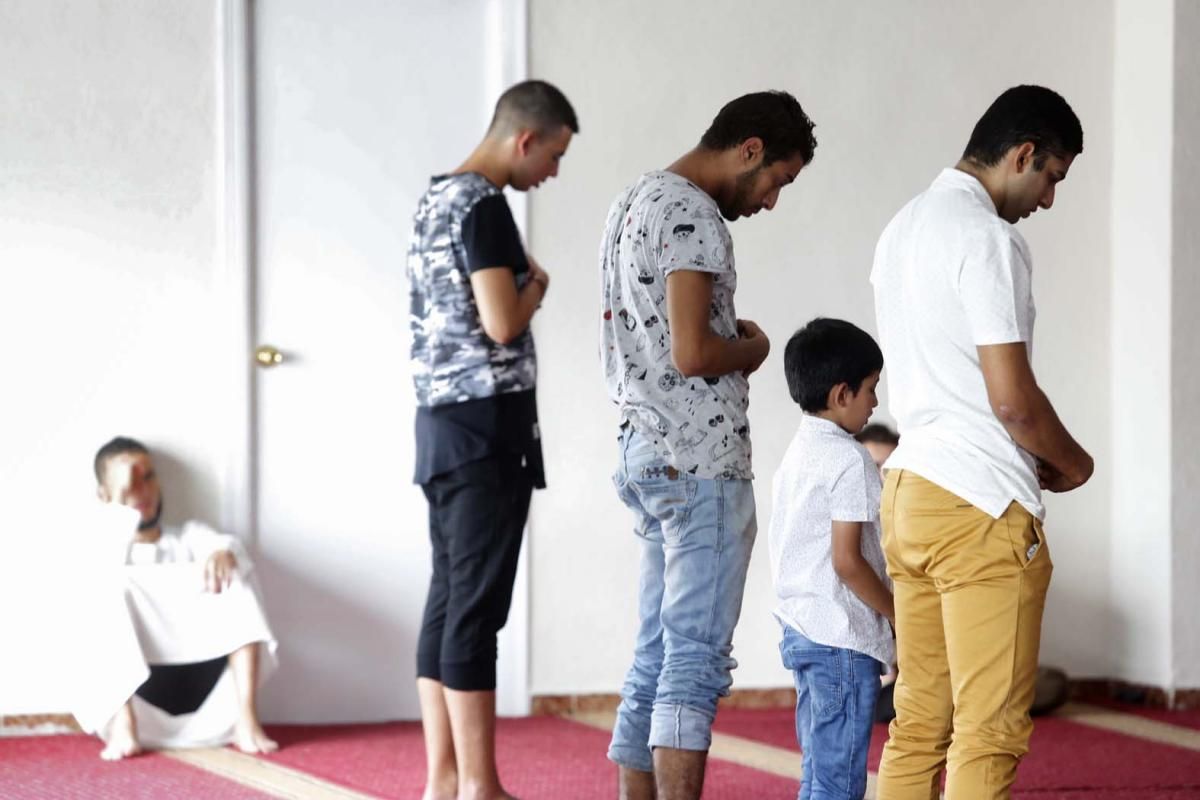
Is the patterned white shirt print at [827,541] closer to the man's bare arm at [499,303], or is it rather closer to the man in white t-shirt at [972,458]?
the man in white t-shirt at [972,458]

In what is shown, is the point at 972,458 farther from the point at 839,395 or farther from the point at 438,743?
the point at 438,743

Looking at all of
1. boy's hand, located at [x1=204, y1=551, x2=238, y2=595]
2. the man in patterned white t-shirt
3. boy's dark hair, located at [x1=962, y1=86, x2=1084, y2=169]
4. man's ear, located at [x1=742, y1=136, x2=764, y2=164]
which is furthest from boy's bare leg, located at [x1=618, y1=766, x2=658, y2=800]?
boy's hand, located at [x1=204, y1=551, x2=238, y2=595]

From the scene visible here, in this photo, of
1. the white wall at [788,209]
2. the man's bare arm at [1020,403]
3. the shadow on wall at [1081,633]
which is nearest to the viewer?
the man's bare arm at [1020,403]

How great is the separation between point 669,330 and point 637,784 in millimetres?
720

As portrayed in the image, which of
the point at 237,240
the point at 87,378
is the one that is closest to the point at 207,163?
the point at 237,240

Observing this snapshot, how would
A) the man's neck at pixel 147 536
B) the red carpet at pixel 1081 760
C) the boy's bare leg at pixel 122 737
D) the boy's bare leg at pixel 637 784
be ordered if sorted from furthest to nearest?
the man's neck at pixel 147 536, the boy's bare leg at pixel 122 737, the red carpet at pixel 1081 760, the boy's bare leg at pixel 637 784

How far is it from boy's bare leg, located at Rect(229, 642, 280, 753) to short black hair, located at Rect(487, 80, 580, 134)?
1.58 meters

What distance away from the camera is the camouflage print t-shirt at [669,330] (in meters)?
2.06

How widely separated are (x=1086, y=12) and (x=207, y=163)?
7.88 feet

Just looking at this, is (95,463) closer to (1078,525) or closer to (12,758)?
(12,758)

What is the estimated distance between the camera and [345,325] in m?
3.72

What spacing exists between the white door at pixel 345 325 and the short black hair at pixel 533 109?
1.33 metres

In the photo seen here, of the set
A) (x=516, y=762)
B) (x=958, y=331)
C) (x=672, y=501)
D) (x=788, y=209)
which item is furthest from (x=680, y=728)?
(x=788, y=209)

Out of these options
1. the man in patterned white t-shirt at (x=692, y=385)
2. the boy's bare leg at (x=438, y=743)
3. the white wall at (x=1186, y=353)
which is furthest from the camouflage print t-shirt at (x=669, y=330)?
the white wall at (x=1186, y=353)
